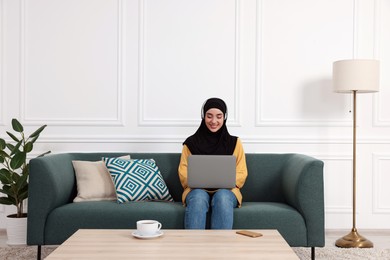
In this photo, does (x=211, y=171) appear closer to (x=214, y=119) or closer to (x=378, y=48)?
(x=214, y=119)

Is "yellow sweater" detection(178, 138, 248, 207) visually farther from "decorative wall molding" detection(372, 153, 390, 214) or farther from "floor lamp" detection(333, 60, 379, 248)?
"decorative wall molding" detection(372, 153, 390, 214)

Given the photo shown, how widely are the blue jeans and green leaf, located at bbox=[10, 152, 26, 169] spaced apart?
1.33 metres

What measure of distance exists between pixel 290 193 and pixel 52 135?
204cm

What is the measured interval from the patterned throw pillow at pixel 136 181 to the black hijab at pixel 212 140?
33 centimetres

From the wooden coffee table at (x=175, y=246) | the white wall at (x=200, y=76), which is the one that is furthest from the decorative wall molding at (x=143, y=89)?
the wooden coffee table at (x=175, y=246)

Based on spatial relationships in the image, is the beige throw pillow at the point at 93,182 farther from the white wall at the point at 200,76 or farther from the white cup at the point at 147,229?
the white cup at the point at 147,229

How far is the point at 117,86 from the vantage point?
398cm

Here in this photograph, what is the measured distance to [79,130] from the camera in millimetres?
3967

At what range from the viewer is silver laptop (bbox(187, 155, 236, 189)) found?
2.78m

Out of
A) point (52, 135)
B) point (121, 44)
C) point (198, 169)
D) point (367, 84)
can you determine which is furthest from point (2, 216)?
point (367, 84)

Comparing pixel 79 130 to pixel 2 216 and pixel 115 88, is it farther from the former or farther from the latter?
pixel 2 216

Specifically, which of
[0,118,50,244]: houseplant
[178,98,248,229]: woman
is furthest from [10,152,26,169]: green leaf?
[178,98,248,229]: woman

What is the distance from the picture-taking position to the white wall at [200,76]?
3.96m

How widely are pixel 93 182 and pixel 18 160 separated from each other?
2.02 ft
